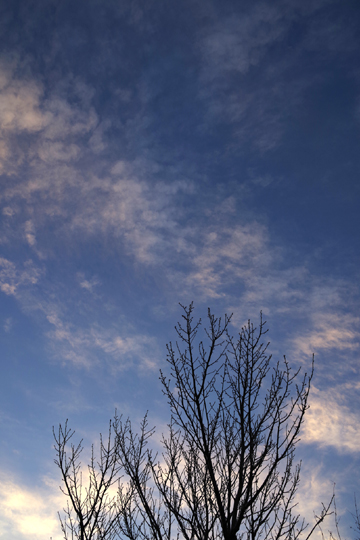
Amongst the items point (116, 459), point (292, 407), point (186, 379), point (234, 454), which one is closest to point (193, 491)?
point (234, 454)

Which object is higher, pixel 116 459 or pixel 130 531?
pixel 116 459

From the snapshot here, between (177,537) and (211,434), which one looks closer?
(211,434)

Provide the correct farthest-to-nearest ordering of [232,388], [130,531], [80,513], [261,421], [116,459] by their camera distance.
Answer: [116,459] → [80,513] → [130,531] → [232,388] → [261,421]

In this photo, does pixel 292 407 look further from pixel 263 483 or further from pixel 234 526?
pixel 234 526

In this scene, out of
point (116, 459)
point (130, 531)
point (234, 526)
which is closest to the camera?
point (234, 526)

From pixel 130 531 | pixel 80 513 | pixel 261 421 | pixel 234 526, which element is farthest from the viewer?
pixel 80 513

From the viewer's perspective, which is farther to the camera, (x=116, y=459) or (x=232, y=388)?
(x=116, y=459)

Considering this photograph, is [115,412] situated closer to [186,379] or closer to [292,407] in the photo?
[186,379]

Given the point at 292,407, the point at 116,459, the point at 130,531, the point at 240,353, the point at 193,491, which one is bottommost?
the point at 130,531

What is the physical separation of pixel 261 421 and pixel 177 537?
3.14 meters

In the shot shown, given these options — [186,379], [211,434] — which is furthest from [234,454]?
[186,379]

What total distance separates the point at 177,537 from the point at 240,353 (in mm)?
3753

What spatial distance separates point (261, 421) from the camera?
206 inches

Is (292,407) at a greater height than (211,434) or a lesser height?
greater
